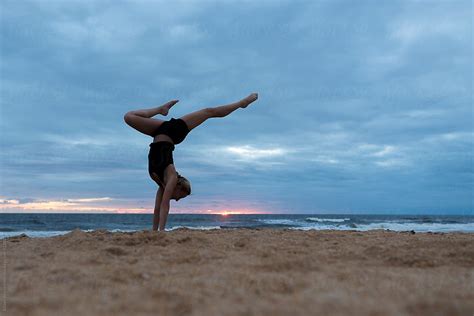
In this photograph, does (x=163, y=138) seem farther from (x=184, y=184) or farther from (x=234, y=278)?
(x=234, y=278)

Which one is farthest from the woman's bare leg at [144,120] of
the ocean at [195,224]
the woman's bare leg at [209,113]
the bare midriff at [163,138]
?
the ocean at [195,224]

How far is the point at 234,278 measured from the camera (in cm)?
278

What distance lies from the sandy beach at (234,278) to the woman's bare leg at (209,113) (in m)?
1.58

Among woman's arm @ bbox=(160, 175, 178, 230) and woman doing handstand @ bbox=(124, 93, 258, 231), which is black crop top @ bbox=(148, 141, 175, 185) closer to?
woman doing handstand @ bbox=(124, 93, 258, 231)

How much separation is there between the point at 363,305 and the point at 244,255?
175 centimetres

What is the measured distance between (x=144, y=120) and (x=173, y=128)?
37cm

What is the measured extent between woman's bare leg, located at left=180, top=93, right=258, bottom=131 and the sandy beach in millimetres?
1576

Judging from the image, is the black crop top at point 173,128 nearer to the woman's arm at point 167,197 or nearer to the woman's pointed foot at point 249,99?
the woman's arm at point 167,197

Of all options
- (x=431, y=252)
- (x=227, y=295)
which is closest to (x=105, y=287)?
(x=227, y=295)

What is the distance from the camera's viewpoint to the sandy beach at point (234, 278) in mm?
2143

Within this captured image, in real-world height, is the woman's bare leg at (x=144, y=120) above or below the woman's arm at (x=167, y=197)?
above

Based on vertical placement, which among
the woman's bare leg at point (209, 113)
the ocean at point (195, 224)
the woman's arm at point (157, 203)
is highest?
the woman's bare leg at point (209, 113)

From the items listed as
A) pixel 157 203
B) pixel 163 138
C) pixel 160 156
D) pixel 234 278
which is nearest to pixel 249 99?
pixel 163 138

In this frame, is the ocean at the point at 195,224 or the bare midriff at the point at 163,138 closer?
the bare midriff at the point at 163,138
